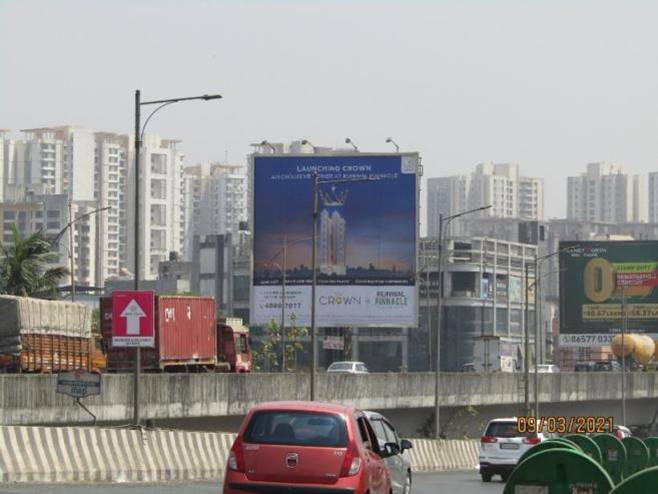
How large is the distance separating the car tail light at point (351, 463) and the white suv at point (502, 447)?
1978 centimetres

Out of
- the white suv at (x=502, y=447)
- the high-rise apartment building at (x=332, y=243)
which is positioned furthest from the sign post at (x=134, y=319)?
the high-rise apartment building at (x=332, y=243)

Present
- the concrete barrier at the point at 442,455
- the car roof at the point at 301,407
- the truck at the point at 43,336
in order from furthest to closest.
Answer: the concrete barrier at the point at 442,455 → the truck at the point at 43,336 → the car roof at the point at 301,407

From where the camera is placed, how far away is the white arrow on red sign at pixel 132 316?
28.8m

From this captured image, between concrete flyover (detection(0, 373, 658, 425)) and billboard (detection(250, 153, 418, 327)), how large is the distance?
31.1ft

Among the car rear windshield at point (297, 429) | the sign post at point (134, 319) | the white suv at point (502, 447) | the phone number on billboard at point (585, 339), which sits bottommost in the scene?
the white suv at point (502, 447)

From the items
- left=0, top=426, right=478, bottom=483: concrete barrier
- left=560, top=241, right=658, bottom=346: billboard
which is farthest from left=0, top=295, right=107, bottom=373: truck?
left=560, top=241, right=658, bottom=346: billboard

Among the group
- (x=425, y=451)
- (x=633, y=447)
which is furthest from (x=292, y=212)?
(x=633, y=447)

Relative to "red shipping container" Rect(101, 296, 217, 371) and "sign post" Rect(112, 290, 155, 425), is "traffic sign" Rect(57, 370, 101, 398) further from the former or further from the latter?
"red shipping container" Rect(101, 296, 217, 371)

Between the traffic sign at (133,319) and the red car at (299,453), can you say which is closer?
the red car at (299,453)

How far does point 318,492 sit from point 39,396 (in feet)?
60.1

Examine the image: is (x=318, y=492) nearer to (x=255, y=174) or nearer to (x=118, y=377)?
(x=118, y=377)

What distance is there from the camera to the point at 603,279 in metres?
103

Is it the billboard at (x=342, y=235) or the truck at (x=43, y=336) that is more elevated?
the billboard at (x=342, y=235)

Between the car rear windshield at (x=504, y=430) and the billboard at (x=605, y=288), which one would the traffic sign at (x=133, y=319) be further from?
the billboard at (x=605, y=288)
